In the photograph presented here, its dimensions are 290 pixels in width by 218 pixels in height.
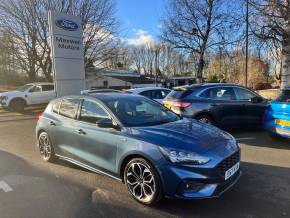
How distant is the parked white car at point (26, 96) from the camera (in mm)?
18047

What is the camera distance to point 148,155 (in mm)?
4152

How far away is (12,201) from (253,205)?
344 centimetres

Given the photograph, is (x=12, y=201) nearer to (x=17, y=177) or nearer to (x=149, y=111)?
(x=17, y=177)

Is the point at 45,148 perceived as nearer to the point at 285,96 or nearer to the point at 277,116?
the point at 277,116

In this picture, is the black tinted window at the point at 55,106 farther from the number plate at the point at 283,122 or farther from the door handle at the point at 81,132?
the number plate at the point at 283,122

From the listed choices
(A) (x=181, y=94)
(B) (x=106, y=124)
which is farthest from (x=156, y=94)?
(B) (x=106, y=124)

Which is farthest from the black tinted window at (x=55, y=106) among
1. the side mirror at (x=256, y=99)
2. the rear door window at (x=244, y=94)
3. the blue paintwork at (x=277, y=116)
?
the side mirror at (x=256, y=99)

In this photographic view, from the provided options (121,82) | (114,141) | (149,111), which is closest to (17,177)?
(114,141)

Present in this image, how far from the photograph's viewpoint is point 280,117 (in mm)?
7223

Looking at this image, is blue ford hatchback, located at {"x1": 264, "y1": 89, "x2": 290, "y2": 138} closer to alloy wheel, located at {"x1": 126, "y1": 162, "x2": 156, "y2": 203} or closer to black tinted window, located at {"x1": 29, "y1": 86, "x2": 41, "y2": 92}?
alloy wheel, located at {"x1": 126, "y1": 162, "x2": 156, "y2": 203}

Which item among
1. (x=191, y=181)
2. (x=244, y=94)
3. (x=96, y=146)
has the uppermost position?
(x=244, y=94)

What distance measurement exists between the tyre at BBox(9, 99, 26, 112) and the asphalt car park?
468 inches

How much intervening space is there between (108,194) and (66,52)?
1125 cm

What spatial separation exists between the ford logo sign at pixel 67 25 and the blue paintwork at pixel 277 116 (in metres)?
10.5
